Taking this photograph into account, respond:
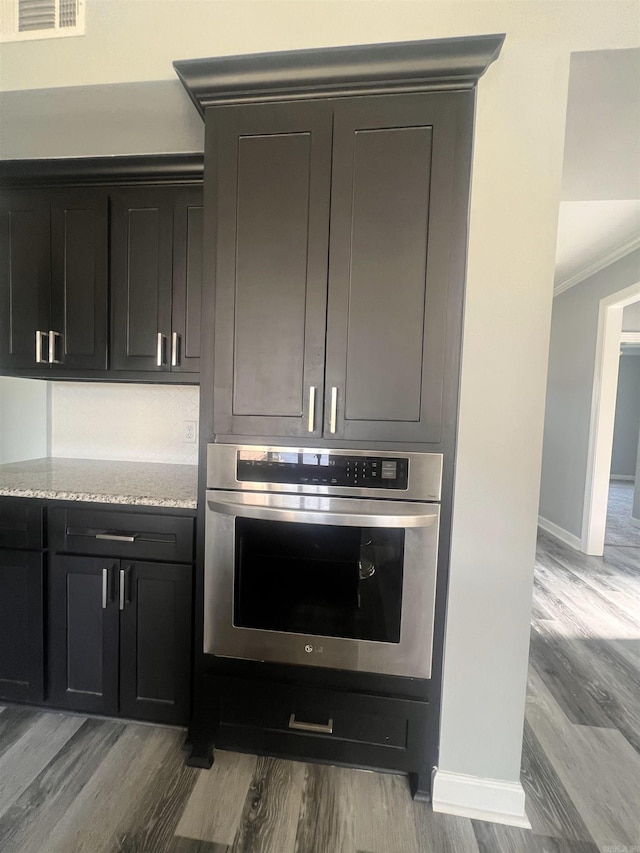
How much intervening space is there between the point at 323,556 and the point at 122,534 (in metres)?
0.81

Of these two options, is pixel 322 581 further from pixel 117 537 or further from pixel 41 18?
pixel 41 18

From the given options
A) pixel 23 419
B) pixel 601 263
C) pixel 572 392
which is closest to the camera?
pixel 23 419

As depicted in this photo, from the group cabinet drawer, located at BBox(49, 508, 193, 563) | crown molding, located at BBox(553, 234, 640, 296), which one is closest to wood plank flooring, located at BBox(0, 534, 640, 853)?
cabinet drawer, located at BBox(49, 508, 193, 563)

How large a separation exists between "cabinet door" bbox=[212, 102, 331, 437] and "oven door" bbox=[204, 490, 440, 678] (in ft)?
0.98

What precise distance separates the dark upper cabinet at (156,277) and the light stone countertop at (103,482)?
0.53 m

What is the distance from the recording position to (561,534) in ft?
14.2

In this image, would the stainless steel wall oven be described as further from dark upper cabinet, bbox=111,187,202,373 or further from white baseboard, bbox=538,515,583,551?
white baseboard, bbox=538,515,583,551

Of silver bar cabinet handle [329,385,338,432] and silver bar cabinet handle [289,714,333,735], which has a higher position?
silver bar cabinet handle [329,385,338,432]

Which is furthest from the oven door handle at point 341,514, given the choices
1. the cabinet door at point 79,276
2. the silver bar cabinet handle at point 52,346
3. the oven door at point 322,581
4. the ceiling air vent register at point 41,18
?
the ceiling air vent register at point 41,18

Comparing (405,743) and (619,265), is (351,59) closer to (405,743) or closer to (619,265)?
(405,743)

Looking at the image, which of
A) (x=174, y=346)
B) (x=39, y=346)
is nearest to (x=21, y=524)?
(x=39, y=346)

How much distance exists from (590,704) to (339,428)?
184 cm

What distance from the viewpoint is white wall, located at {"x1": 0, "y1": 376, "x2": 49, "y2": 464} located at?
215 cm

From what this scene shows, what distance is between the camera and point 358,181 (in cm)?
133
